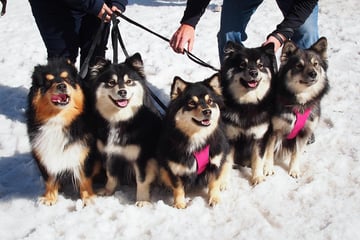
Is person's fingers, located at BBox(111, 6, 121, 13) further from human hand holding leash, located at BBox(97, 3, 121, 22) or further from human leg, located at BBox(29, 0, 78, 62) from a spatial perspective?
human leg, located at BBox(29, 0, 78, 62)

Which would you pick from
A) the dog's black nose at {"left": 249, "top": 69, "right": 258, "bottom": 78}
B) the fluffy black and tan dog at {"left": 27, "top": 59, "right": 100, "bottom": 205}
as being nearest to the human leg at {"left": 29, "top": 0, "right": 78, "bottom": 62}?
the fluffy black and tan dog at {"left": 27, "top": 59, "right": 100, "bottom": 205}

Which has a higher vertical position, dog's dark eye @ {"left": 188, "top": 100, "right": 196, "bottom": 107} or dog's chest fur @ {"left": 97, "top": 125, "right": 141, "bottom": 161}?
Answer: dog's dark eye @ {"left": 188, "top": 100, "right": 196, "bottom": 107}

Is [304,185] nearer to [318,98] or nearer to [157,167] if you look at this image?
[318,98]

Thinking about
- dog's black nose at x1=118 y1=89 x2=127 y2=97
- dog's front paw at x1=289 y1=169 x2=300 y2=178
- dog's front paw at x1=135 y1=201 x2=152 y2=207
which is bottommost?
dog's front paw at x1=135 y1=201 x2=152 y2=207

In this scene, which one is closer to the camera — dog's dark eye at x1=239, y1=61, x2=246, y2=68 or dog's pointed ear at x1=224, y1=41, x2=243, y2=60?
dog's dark eye at x1=239, y1=61, x2=246, y2=68

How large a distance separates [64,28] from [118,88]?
3.94 feet

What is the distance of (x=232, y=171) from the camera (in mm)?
3449

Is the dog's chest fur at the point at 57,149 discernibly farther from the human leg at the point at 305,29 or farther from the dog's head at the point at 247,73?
the human leg at the point at 305,29

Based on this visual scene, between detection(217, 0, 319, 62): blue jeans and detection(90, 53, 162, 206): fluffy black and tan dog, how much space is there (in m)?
1.31

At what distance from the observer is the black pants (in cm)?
335

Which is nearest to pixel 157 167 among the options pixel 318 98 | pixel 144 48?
pixel 318 98

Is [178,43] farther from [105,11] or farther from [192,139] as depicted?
[192,139]

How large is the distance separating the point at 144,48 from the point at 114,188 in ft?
10.7

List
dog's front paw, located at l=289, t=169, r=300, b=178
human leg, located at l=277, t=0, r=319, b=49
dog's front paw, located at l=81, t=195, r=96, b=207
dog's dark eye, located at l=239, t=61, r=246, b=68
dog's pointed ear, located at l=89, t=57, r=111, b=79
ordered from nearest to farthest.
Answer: dog's pointed ear, located at l=89, t=57, r=111, b=79, dog's dark eye, located at l=239, t=61, r=246, b=68, dog's front paw, located at l=81, t=195, r=96, b=207, dog's front paw, located at l=289, t=169, r=300, b=178, human leg, located at l=277, t=0, r=319, b=49
